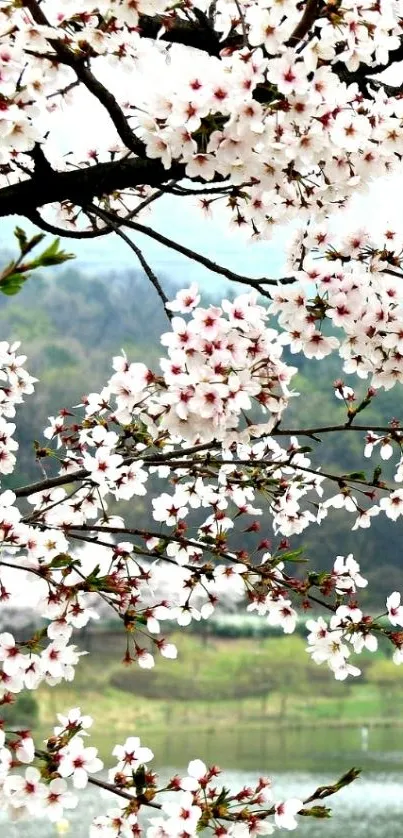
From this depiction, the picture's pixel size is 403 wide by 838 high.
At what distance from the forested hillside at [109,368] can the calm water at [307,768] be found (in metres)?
4.16

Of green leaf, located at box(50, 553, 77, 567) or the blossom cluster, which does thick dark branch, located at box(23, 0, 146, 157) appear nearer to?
the blossom cluster

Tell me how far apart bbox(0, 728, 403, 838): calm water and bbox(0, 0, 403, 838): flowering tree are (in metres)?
9.53

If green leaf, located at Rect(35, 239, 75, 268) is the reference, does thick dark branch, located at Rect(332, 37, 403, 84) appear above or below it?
above

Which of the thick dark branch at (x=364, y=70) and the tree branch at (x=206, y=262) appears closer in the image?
the tree branch at (x=206, y=262)

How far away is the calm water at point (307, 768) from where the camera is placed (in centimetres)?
1730

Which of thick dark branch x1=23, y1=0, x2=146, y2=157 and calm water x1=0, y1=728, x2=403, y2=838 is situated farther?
calm water x1=0, y1=728, x2=403, y2=838

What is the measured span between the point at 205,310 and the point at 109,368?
109 ft

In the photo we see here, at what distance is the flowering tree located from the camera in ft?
6.61

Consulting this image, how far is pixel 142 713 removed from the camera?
89.8 feet

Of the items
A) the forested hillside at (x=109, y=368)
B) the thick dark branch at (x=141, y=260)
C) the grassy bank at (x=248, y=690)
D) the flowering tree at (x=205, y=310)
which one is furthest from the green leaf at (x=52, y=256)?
the grassy bank at (x=248, y=690)

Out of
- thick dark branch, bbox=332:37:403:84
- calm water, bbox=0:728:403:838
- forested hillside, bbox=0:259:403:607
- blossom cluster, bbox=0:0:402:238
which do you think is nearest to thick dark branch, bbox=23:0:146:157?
blossom cluster, bbox=0:0:402:238

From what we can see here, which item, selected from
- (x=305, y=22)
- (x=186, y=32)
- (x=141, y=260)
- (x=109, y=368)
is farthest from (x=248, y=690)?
(x=305, y=22)

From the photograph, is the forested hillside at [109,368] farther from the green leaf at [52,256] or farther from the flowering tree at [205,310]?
the green leaf at [52,256]

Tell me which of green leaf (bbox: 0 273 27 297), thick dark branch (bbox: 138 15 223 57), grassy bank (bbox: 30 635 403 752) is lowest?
green leaf (bbox: 0 273 27 297)
